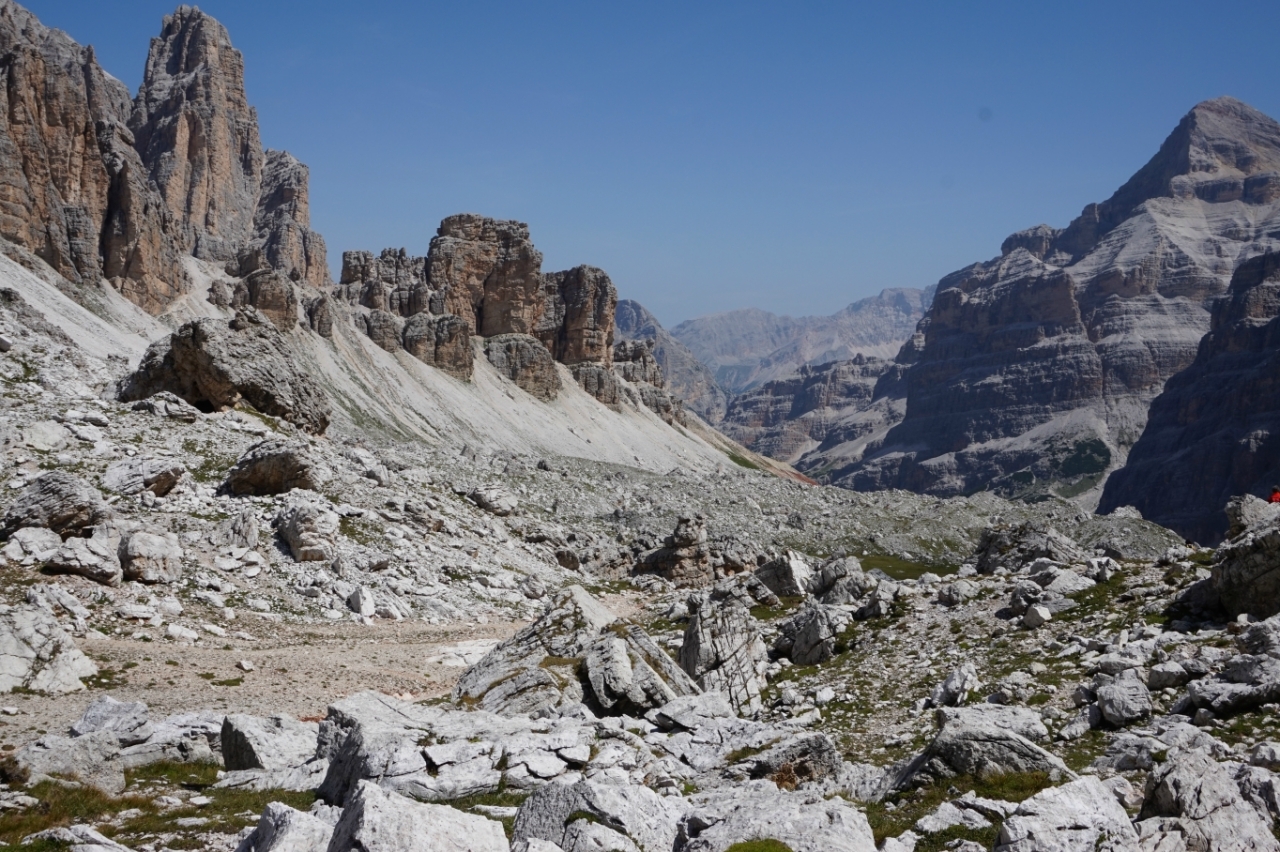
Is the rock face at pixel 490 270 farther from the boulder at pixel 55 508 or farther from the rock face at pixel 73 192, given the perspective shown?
the boulder at pixel 55 508

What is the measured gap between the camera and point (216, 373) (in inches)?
2077

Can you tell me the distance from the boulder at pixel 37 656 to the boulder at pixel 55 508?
309 inches

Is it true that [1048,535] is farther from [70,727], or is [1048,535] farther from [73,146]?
[73,146]

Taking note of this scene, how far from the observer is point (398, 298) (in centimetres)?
15838

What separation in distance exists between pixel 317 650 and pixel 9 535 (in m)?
11.0

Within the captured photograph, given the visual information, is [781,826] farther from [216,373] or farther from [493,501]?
[493,501]

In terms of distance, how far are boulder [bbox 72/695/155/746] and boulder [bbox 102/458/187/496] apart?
20.6m

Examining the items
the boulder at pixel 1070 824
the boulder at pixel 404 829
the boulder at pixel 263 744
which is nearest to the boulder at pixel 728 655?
the boulder at pixel 263 744

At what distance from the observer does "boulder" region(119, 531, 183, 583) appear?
32.7 m

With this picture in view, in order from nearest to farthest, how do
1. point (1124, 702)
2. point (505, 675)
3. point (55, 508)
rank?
point (1124, 702) → point (505, 675) → point (55, 508)

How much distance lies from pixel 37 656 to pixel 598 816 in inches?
730

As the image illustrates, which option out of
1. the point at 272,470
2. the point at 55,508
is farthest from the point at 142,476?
the point at 55,508

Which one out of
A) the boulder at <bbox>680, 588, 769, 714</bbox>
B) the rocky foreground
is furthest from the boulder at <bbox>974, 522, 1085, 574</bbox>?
the boulder at <bbox>680, 588, 769, 714</bbox>

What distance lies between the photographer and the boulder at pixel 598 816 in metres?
12.5
